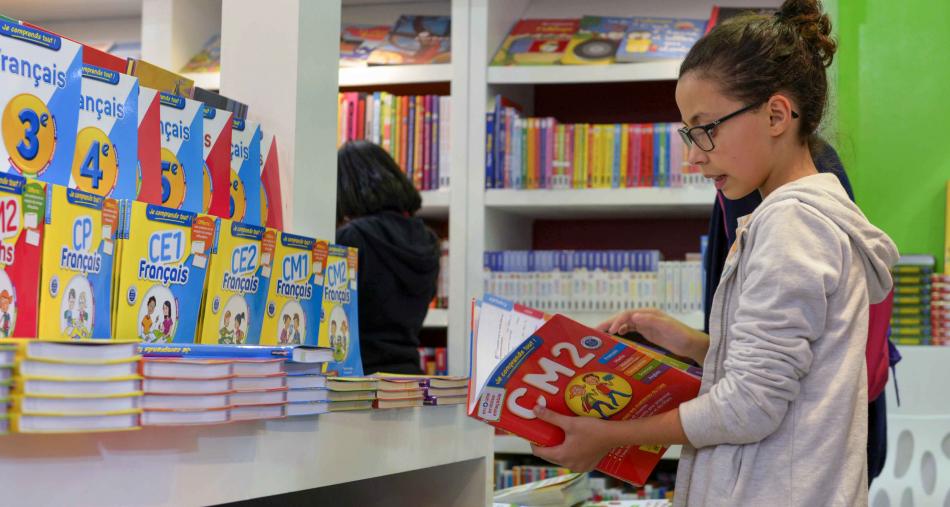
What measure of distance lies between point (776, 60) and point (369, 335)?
165cm

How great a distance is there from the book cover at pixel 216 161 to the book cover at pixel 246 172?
0.04 meters

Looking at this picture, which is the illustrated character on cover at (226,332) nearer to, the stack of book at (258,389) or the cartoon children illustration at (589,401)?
the stack of book at (258,389)

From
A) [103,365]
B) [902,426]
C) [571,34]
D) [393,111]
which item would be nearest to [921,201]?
[902,426]

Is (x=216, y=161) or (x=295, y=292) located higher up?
(x=216, y=161)

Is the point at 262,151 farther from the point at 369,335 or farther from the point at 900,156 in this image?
the point at 900,156

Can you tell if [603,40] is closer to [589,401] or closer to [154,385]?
[589,401]

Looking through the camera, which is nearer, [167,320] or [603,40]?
[167,320]

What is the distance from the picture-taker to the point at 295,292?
4.49 ft

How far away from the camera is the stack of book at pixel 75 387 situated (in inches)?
31.8

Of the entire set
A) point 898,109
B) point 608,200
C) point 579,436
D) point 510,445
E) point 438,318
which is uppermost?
point 898,109

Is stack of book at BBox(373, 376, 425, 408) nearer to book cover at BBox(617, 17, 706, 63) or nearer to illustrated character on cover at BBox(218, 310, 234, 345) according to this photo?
illustrated character on cover at BBox(218, 310, 234, 345)

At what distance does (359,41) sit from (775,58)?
2.58 metres

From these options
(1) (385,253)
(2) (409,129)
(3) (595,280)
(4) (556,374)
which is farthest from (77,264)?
(2) (409,129)

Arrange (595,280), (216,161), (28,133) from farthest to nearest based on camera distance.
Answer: (595,280), (216,161), (28,133)
